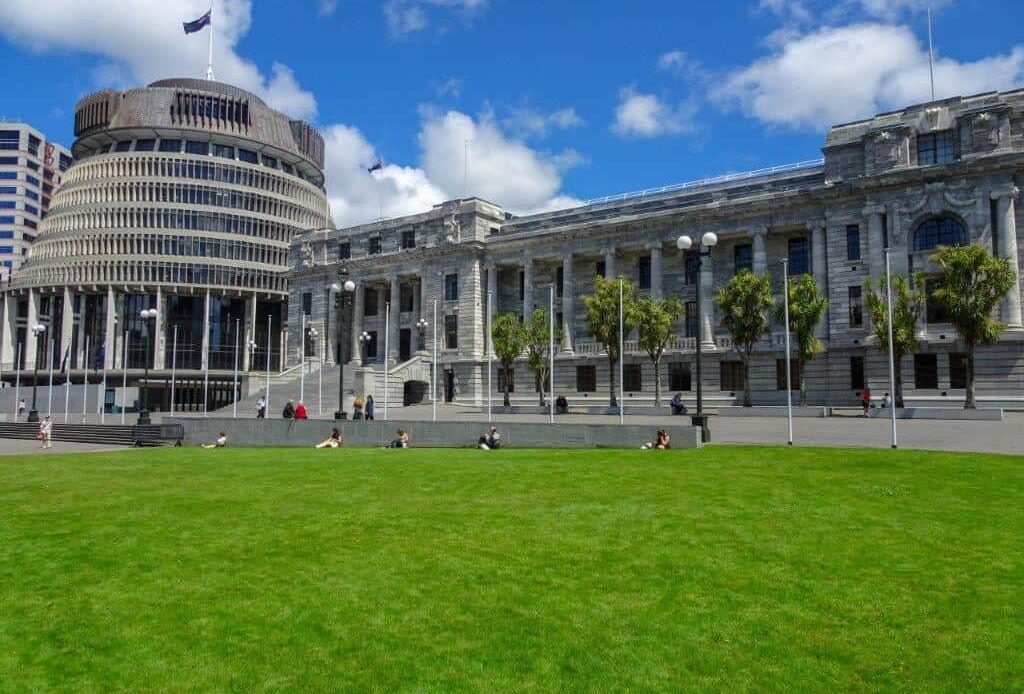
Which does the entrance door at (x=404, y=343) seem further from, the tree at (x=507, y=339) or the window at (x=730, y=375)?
the window at (x=730, y=375)

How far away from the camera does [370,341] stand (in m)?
84.2

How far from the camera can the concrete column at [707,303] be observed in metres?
61.1

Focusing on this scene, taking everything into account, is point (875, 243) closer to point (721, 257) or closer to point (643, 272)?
point (721, 257)

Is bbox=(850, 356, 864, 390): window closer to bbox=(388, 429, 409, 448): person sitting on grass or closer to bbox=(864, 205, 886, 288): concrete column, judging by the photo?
bbox=(864, 205, 886, 288): concrete column

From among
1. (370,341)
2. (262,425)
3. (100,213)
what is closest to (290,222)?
(100,213)

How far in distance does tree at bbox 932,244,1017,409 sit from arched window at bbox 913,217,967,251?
758 centimetres

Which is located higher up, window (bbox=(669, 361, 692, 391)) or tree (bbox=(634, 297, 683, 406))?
tree (bbox=(634, 297, 683, 406))

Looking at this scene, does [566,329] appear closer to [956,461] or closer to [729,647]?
[956,461]

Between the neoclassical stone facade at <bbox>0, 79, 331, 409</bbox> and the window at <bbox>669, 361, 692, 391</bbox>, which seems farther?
the neoclassical stone facade at <bbox>0, 79, 331, 409</bbox>

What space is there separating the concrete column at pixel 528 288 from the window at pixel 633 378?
36.6 feet

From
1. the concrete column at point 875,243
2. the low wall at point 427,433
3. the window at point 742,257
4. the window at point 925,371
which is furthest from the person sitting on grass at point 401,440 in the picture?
the window at point 742,257

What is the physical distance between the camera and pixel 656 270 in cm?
6444

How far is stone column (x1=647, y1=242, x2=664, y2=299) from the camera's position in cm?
6425

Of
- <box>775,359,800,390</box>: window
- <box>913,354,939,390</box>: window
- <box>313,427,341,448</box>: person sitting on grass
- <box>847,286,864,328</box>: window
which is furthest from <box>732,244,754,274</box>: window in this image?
<box>313,427,341,448</box>: person sitting on grass
